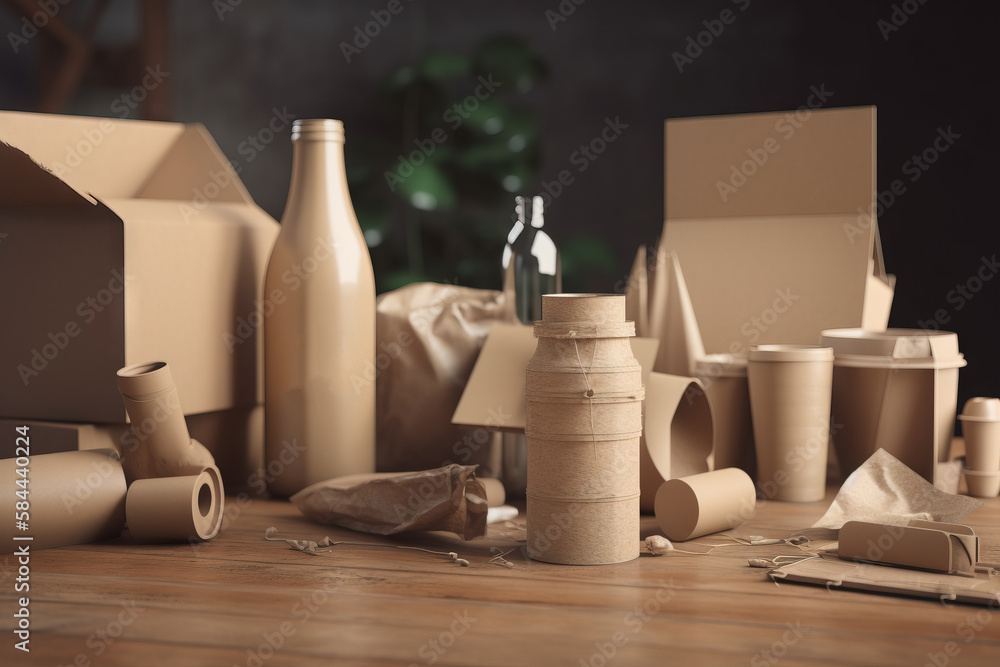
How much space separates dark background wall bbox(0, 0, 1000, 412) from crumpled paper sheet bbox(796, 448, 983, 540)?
1177mm

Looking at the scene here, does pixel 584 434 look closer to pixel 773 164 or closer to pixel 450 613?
pixel 450 613

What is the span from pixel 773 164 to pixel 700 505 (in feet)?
2.60

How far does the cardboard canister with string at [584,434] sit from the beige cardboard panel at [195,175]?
708 millimetres

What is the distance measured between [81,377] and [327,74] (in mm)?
2015

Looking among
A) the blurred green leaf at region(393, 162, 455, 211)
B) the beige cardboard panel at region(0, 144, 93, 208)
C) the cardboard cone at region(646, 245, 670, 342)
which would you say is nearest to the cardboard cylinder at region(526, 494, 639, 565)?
the cardboard cone at region(646, 245, 670, 342)

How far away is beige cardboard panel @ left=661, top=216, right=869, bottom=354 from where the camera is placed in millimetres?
1605

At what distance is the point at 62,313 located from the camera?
1343mm

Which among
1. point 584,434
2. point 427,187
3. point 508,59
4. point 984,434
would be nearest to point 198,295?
point 584,434

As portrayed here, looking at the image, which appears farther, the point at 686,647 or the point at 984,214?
the point at 984,214

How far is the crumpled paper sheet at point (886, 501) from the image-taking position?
3.84 feet

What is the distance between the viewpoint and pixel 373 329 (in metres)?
1.47

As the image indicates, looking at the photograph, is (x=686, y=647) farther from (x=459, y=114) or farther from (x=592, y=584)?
(x=459, y=114)

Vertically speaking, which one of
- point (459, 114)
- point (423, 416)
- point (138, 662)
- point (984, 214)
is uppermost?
point (459, 114)

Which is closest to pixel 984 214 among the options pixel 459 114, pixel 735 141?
pixel 735 141
